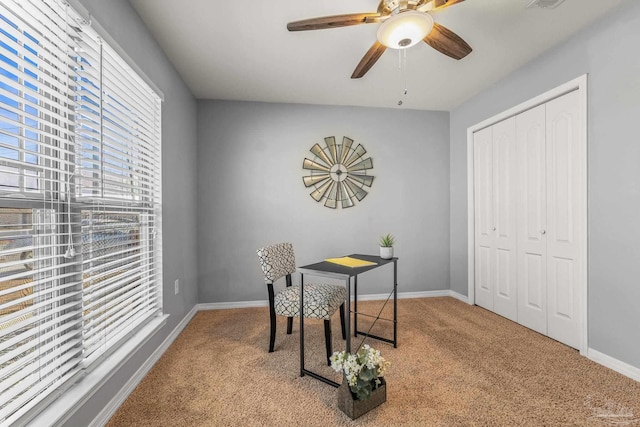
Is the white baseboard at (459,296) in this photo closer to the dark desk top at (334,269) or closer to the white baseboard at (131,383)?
the dark desk top at (334,269)

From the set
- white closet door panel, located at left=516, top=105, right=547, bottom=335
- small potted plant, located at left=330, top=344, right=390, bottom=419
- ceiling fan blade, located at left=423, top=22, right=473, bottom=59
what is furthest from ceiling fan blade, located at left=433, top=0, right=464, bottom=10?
small potted plant, located at left=330, top=344, right=390, bottom=419

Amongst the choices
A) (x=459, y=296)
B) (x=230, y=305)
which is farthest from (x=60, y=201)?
(x=459, y=296)

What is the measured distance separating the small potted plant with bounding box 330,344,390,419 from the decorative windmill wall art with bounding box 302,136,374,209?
2.31m

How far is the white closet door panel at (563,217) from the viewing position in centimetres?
243

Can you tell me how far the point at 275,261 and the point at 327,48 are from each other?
5.98 ft

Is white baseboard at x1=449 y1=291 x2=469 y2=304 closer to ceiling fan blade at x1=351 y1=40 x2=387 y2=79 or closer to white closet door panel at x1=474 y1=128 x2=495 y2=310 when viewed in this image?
white closet door panel at x1=474 y1=128 x2=495 y2=310

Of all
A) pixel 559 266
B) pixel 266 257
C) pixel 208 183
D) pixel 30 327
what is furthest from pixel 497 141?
pixel 30 327

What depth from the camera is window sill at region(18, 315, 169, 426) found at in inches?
47.9

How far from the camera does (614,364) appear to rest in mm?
2115

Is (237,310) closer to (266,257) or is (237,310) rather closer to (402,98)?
(266,257)

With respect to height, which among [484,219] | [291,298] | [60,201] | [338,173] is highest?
[338,173]

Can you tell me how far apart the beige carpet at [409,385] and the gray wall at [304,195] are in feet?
3.57

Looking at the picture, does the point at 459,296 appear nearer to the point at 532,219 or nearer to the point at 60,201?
the point at 532,219

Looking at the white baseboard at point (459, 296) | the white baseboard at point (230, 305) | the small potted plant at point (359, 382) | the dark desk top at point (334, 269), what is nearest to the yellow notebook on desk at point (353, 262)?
the dark desk top at point (334, 269)
